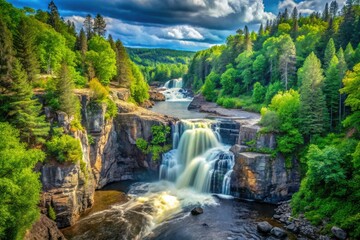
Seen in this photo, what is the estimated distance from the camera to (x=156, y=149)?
40031 millimetres

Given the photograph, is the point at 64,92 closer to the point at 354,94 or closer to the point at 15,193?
the point at 15,193

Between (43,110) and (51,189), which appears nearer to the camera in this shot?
(51,189)

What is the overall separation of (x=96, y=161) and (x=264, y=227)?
21.5 meters

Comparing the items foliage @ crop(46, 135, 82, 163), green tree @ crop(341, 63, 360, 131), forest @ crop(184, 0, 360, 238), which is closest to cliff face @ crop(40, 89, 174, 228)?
foliage @ crop(46, 135, 82, 163)

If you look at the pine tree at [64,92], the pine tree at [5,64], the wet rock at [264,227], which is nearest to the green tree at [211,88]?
the pine tree at [64,92]

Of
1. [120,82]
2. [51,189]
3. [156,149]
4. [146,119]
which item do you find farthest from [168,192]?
[120,82]

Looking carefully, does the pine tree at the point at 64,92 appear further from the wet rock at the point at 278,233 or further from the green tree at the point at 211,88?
the green tree at the point at 211,88

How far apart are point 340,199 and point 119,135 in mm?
28352

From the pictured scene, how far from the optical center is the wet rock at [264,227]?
2647cm

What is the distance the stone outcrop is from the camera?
22.8 metres

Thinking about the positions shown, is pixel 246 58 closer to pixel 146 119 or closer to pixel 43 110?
pixel 146 119

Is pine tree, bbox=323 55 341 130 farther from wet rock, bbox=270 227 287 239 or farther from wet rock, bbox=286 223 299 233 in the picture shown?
wet rock, bbox=270 227 287 239

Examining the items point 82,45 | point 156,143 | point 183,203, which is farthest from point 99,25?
point 183,203

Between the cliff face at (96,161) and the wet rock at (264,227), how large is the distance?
17.6 metres
